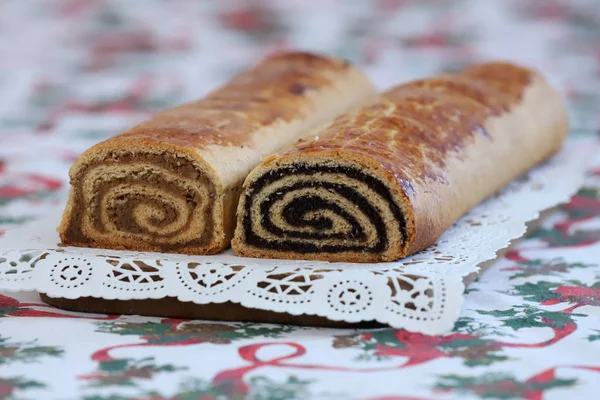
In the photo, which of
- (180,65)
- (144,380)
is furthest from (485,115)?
(180,65)

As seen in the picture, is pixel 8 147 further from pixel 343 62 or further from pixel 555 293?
pixel 555 293

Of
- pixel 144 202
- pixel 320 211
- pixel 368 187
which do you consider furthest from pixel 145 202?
pixel 368 187

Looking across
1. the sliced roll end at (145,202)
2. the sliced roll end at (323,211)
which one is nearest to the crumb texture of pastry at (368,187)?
the sliced roll end at (323,211)

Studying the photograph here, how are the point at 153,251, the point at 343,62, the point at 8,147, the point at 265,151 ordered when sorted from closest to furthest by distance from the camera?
the point at 153,251
the point at 265,151
the point at 343,62
the point at 8,147

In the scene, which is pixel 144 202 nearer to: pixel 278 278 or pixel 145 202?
Answer: pixel 145 202

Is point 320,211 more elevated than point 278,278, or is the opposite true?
point 320,211

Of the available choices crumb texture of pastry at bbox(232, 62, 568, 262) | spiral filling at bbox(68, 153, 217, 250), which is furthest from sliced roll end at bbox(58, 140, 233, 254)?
crumb texture of pastry at bbox(232, 62, 568, 262)

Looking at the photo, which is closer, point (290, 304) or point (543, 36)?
point (290, 304)
